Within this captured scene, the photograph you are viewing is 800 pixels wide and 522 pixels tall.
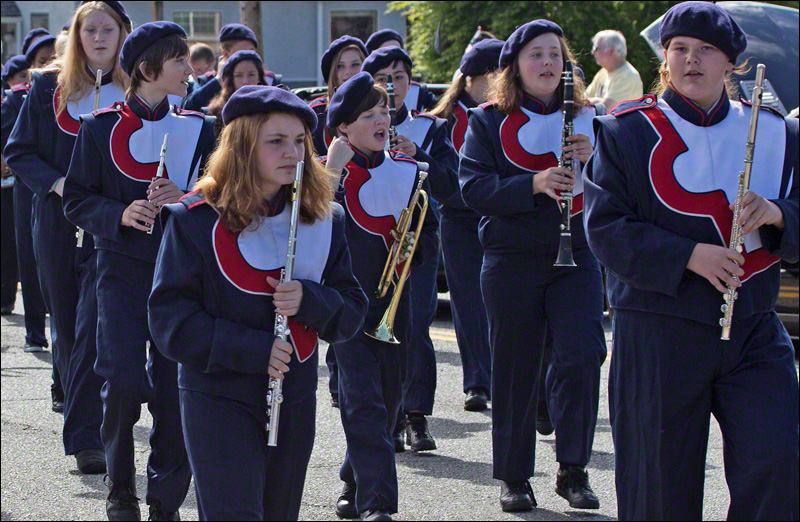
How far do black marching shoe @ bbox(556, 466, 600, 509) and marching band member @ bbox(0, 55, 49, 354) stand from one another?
14.5 feet

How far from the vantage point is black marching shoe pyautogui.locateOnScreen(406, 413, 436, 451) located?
6.51 meters

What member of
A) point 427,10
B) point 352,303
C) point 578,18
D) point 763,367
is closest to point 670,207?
point 763,367

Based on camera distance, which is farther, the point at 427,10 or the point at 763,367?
the point at 427,10

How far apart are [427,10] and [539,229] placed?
1876 centimetres

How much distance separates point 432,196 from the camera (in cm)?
637

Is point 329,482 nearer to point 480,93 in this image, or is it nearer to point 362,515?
point 362,515

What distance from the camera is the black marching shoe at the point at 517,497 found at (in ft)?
17.6

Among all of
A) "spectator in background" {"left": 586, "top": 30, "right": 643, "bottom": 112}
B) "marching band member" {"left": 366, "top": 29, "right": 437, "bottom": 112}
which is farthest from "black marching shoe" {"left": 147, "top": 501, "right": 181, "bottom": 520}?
"spectator in background" {"left": 586, "top": 30, "right": 643, "bottom": 112}

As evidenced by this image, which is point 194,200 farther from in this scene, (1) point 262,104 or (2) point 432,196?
(2) point 432,196

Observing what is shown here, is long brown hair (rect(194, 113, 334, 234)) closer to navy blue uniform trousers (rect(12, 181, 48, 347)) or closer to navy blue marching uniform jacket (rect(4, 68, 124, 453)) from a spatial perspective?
navy blue marching uniform jacket (rect(4, 68, 124, 453))

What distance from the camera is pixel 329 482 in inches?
232

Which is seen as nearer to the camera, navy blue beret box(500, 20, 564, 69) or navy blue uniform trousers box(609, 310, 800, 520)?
navy blue uniform trousers box(609, 310, 800, 520)

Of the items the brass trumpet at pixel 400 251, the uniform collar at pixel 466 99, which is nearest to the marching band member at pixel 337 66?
the uniform collar at pixel 466 99

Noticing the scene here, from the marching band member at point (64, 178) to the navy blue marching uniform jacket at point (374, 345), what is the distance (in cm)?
135
